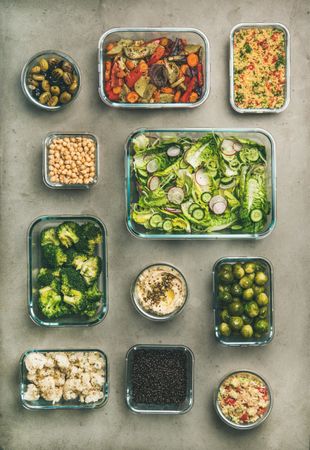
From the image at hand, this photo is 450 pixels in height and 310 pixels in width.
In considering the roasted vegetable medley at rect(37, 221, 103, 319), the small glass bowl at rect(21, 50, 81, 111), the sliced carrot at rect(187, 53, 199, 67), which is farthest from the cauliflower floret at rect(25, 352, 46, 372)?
the sliced carrot at rect(187, 53, 199, 67)

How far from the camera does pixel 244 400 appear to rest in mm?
3684

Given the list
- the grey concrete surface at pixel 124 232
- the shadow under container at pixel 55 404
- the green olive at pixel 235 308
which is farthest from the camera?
the grey concrete surface at pixel 124 232

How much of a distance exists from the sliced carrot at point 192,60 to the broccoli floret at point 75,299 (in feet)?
5.74

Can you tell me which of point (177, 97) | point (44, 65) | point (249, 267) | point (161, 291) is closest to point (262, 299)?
point (249, 267)

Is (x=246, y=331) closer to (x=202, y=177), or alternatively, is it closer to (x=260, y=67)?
(x=202, y=177)

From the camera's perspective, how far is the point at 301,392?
3.87 m

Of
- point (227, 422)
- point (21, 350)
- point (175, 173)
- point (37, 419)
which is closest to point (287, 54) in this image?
point (175, 173)

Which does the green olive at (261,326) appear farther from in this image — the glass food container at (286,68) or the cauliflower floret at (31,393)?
the cauliflower floret at (31,393)

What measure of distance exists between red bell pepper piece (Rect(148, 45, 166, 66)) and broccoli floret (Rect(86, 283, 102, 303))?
1594 mm

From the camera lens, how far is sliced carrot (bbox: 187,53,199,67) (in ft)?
12.1

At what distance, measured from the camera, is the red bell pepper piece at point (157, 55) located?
3.68 metres

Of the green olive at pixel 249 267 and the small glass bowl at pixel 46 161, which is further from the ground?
the small glass bowl at pixel 46 161

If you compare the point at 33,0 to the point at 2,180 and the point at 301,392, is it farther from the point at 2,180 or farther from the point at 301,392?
the point at 301,392

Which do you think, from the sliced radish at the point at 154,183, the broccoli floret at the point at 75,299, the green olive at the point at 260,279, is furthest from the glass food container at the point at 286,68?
the broccoli floret at the point at 75,299
